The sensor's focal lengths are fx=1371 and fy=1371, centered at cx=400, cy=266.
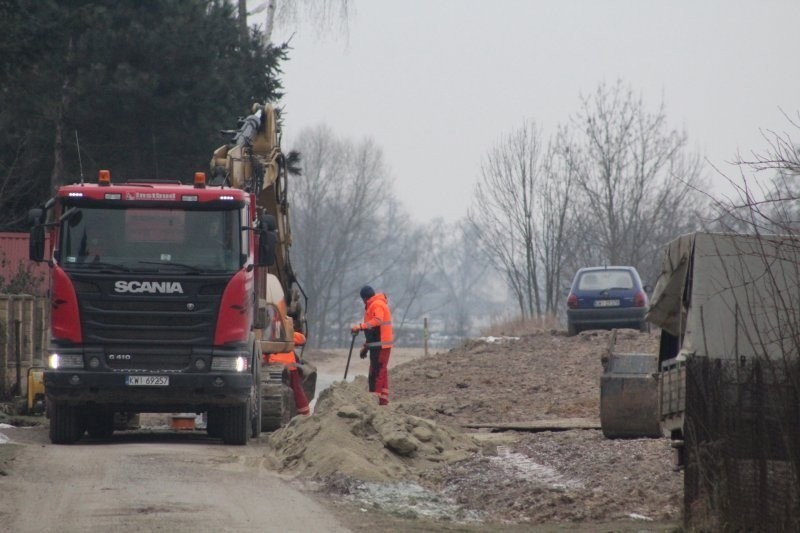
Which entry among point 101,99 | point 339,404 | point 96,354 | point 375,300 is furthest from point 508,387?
point 101,99

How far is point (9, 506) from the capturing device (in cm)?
1108

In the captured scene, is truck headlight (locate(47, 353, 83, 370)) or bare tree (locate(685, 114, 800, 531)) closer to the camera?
bare tree (locate(685, 114, 800, 531))

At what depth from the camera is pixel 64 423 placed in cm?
1647

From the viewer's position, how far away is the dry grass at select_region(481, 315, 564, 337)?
138 ft

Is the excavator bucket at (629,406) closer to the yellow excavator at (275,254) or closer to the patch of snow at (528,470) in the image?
the patch of snow at (528,470)

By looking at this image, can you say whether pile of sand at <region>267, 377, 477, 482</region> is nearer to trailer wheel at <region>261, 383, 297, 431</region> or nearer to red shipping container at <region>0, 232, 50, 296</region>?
trailer wheel at <region>261, 383, 297, 431</region>

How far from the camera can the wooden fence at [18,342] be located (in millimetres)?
21875

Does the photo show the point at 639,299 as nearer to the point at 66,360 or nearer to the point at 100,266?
the point at 100,266

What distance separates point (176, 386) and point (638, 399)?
523 cm

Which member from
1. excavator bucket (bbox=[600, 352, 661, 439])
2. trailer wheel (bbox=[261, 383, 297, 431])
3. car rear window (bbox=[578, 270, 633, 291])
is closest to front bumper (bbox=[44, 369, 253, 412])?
trailer wheel (bbox=[261, 383, 297, 431])

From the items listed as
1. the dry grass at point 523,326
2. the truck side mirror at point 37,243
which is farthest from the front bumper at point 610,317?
the truck side mirror at point 37,243

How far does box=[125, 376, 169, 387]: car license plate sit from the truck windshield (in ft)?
4.09

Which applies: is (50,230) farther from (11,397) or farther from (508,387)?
(508,387)

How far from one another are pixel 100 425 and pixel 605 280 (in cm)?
1696
